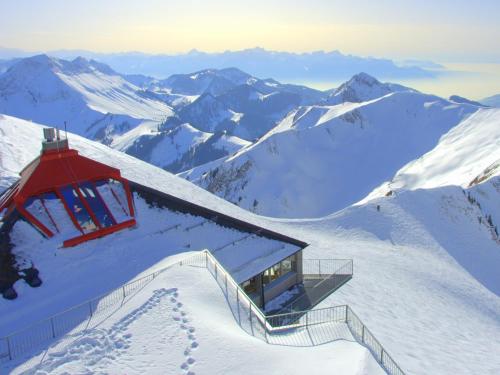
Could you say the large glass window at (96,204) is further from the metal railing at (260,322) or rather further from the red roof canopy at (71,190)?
the metal railing at (260,322)

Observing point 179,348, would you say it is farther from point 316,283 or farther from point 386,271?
point 386,271

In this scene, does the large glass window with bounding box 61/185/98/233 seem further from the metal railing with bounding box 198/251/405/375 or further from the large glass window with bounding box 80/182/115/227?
the metal railing with bounding box 198/251/405/375

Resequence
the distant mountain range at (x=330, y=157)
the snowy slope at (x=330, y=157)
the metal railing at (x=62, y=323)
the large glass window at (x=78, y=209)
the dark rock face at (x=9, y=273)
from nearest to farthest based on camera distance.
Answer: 1. the metal railing at (x=62, y=323)
2. the dark rock face at (x=9, y=273)
3. the large glass window at (x=78, y=209)
4. the distant mountain range at (x=330, y=157)
5. the snowy slope at (x=330, y=157)

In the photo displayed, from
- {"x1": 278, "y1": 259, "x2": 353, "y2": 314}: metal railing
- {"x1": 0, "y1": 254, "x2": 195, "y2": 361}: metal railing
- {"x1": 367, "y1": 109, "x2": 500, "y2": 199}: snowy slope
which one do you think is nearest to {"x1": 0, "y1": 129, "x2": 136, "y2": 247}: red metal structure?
{"x1": 0, "y1": 254, "x2": 195, "y2": 361}: metal railing

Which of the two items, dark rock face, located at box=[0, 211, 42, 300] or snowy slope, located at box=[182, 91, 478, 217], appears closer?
dark rock face, located at box=[0, 211, 42, 300]

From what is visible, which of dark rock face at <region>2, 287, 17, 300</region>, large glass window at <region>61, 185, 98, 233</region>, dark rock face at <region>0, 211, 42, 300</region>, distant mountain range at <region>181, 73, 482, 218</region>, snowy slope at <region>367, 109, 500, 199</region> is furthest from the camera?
distant mountain range at <region>181, 73, 482, 218</region>

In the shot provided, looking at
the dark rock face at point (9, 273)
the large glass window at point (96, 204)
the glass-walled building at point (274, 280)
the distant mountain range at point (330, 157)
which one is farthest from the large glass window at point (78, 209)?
the distant mountain range at point (330, 157)

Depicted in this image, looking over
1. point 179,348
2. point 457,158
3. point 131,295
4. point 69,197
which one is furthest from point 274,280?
point 457,158
